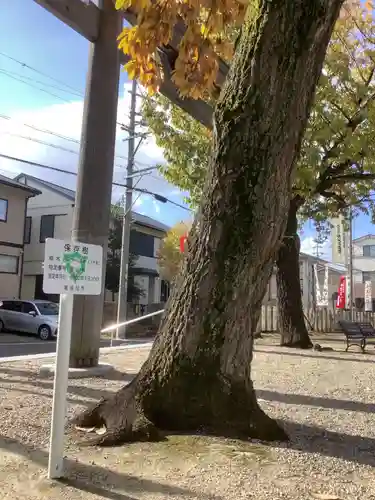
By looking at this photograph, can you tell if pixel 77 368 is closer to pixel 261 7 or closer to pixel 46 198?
pixel 261 7

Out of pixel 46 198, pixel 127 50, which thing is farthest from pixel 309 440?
pixel 46 198

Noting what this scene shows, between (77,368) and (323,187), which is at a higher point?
(323,187)

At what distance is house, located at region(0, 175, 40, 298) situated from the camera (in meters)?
26.8

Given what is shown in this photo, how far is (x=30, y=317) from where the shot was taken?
22.2 m

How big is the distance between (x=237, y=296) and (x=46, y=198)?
30.5 meters

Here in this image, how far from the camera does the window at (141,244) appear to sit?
3909 centimetres

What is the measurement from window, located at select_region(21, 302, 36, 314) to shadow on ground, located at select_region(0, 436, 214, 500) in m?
18.7

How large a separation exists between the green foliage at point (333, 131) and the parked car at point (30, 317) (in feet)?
28.8

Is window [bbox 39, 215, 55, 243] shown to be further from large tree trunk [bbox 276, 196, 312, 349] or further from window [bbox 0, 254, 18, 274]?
large tree trunk [bbox 276, 196, 312, 349]

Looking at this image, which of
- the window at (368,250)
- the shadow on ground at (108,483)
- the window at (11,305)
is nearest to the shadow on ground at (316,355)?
the shadow on ground at (108,483)

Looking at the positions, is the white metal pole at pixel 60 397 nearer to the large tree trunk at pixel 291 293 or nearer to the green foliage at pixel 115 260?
the large tree trunk at pixel 291 293

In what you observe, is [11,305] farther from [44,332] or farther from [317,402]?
[317,402]

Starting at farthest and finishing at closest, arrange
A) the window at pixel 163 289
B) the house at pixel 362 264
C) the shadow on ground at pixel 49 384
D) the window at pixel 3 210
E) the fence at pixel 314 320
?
1. the house at pixel 362 264
2. the window at pixel 163 289
3. the window at pixel 3 210
4. the fence at pixel 314 320
5. the shadow on ground at pixel 49 384

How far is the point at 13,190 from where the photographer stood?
89.3ft
